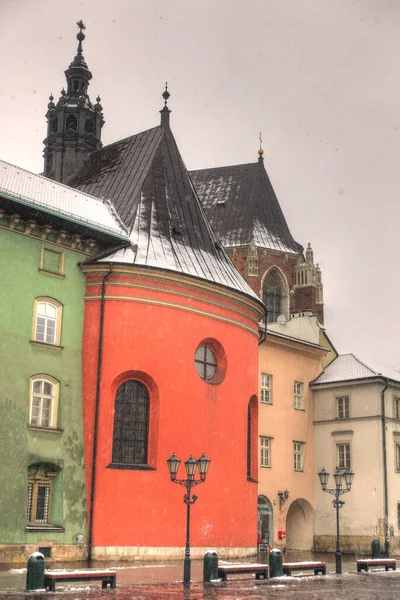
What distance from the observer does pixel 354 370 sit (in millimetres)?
42875

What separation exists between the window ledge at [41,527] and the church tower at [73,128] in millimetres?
25708

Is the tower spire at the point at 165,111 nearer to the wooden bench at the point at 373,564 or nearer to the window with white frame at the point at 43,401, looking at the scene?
the window with white frame at the point at 43,401

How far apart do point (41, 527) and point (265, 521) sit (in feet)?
55.6

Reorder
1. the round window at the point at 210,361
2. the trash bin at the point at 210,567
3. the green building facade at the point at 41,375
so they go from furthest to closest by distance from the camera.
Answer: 1. the round window at the point at 210,361
2. the green building facade at the point at 41,375
3. the trash bin at the point at 210,567

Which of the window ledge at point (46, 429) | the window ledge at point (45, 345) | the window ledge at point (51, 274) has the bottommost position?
the window ledge at point (46, 429)

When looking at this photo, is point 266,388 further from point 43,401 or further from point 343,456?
point 43,401

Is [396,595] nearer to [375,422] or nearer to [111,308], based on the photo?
[111,308]

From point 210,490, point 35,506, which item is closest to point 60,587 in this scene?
point 35,506

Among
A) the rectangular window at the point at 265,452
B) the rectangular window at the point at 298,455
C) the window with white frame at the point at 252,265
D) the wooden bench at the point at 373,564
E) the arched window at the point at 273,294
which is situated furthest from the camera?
the arched window at the point at 273,294

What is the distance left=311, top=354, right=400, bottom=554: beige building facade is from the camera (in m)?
39.8

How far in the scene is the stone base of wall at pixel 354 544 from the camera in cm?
3931

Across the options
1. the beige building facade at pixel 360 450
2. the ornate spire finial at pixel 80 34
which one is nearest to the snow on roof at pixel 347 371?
the beige building facade at pixel 360 450

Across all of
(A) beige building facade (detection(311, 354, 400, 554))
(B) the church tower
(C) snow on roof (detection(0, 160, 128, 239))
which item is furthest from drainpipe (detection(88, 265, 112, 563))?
(B) the church tower

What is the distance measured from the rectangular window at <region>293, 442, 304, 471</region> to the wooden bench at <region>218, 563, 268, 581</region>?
1995 cm
